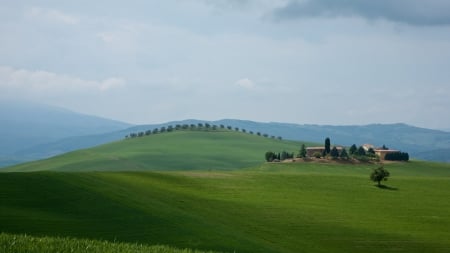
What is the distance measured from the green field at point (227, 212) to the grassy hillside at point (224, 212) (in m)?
0.10

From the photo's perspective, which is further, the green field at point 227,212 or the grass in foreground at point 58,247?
the green field at point 227,212

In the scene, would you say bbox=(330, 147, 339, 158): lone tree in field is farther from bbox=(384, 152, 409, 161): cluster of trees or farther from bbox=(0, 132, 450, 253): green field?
bbox=(0, 132, 450, 253): green field

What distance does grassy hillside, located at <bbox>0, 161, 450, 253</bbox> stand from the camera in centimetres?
4166

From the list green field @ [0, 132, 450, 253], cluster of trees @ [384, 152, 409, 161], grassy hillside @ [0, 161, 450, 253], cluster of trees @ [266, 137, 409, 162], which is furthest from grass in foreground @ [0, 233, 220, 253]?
cluster of trees @ [384, 152, 409, 161]

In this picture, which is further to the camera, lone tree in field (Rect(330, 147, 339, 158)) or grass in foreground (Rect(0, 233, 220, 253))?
lone tree in field (Rect(330, 147, 339, 158))

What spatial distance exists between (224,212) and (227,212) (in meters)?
0.38

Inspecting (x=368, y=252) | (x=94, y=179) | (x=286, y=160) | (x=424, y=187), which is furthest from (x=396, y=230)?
(x=286, y=160)

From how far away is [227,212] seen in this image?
59.1 metres

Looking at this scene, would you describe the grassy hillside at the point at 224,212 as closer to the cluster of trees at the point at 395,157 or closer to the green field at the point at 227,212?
the green field at the point at 227,212

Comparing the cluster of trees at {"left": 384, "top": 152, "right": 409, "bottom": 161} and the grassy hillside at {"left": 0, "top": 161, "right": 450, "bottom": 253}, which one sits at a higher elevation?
the cluster of trees at {"left": 384, "top": 152, "right": 409, "bottom": 161}

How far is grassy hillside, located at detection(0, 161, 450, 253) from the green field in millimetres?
97

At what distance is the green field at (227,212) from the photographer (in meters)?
41.5

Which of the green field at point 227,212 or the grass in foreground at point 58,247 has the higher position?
the grass in foreground at point 58,247

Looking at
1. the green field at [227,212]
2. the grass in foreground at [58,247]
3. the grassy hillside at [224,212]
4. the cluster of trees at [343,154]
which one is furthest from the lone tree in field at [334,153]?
the grass in foreground at [58,247]
